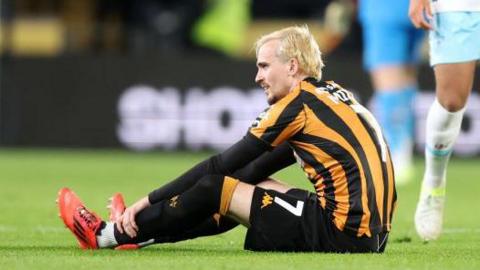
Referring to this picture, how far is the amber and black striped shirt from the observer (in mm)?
5570


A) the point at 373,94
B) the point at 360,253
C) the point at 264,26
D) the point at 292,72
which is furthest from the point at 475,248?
the point at 264,26

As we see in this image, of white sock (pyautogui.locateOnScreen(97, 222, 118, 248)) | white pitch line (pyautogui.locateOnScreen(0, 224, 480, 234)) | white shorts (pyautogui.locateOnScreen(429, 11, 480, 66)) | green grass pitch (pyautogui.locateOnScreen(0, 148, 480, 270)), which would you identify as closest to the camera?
green grass pitch (pyautogui.locateOnScreen(0, 148, 480, 270))

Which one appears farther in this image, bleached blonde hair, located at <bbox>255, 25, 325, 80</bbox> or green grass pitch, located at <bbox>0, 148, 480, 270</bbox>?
bleached blonde hair, located at <bbox>255, 25, 325, 80</bbox>

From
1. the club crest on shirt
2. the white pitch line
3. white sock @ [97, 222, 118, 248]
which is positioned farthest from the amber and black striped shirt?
the white pitch line

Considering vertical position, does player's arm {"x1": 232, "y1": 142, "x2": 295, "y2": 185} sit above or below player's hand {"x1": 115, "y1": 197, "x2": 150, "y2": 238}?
above

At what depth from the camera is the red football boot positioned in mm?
5820

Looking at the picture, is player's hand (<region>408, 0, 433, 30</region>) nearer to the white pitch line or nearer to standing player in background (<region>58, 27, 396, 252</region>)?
standing player in background (<region>58, 27, 396, 252</region>)

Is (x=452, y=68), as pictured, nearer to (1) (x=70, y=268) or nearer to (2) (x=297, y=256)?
(2) (x=297, y=256)

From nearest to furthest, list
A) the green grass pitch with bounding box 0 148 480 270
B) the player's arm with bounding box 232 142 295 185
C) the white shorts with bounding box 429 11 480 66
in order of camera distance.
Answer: the green grass pitch with bounding box 0 148 480 270
the player's arm with bounding box 232 142 295 185
the white shorts with bounding box 429 11 480 66

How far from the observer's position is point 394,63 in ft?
35.8

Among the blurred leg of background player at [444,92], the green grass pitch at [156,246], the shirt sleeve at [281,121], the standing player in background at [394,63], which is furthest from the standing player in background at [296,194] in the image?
the standing player in background at [394,63]

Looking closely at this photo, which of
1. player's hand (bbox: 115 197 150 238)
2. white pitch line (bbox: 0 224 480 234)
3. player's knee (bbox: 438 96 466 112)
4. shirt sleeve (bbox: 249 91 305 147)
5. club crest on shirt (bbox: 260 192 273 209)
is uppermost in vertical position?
shirt sleeve (bbox: 249 91 305 147)

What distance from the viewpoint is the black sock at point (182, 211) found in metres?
5.59

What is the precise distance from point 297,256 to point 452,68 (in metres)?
1.56
